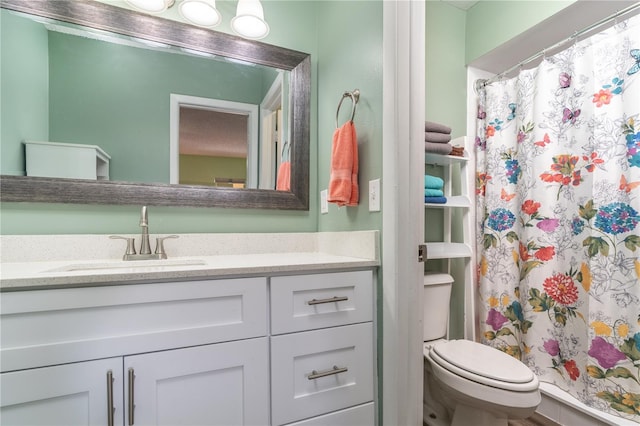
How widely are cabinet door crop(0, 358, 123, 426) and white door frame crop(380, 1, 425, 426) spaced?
2.90 ft

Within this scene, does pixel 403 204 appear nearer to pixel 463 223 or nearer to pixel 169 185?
pixel 463 223

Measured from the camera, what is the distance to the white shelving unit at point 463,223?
1702 millimetres

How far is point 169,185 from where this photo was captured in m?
1.38

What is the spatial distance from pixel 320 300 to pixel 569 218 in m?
1.37

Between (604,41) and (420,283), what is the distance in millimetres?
1460

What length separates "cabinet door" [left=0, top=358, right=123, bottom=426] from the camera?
75 cm

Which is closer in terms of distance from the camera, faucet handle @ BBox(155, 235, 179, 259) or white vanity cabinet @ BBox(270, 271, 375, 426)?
white vanity cabinet @ BBox(270, 271, 375, 426)

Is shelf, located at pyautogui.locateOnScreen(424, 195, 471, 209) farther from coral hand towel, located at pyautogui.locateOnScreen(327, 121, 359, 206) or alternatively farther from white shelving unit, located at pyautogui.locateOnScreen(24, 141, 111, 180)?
white shelving unit, located at pyautogui.locateOnScreen(24, 141, 111, 180)

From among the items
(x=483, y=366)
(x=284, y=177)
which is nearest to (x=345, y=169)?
(x=284, y=177)

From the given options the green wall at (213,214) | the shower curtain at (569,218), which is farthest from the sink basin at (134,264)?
the shower curtain at (569,218)

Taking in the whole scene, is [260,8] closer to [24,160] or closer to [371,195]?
[371,195]

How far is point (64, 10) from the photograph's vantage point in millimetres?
1246

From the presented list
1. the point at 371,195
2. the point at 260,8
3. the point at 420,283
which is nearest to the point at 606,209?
the point at 420,283

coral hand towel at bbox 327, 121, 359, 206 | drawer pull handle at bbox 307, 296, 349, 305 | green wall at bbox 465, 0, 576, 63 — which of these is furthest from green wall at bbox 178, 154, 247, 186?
green wall at bbox 465, 0, 576, 63
